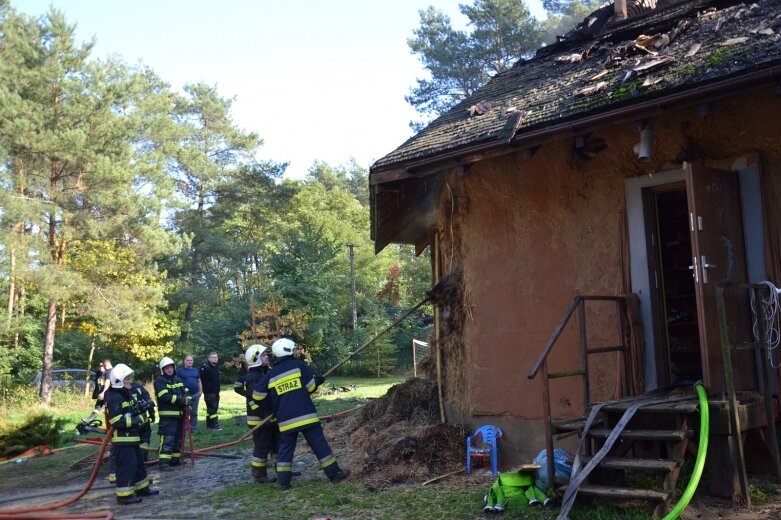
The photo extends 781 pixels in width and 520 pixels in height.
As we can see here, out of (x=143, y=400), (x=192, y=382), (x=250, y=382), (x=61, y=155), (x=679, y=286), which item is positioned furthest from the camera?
(x=61, y=155)

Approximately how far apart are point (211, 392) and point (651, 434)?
11.2m

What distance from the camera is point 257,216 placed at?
42.6 metres

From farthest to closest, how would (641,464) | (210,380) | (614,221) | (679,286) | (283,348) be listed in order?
(210,380), (679,286), (283,348), (614,221), (641,464)

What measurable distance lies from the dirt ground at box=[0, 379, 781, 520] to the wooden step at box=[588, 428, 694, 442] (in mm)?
588

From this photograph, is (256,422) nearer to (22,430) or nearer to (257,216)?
(22,430)

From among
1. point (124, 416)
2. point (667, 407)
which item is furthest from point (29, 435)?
point (667, 407)

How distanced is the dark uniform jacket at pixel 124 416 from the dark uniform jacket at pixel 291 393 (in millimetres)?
1617

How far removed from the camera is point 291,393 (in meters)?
8.48

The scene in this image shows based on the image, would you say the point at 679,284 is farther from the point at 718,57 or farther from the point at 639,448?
the point at 718,57

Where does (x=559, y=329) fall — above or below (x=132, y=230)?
below

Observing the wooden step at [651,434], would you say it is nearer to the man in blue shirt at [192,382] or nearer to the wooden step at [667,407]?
the wooden step at [667,407]

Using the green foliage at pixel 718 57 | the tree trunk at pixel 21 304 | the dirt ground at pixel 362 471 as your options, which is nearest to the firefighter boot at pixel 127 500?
the dirt ground at pixel 362 471

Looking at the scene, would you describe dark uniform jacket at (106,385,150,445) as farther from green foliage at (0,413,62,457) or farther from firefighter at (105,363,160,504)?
green foliage at (0,413,62,457)

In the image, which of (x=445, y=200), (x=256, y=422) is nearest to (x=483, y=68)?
(x=445, y=200)
